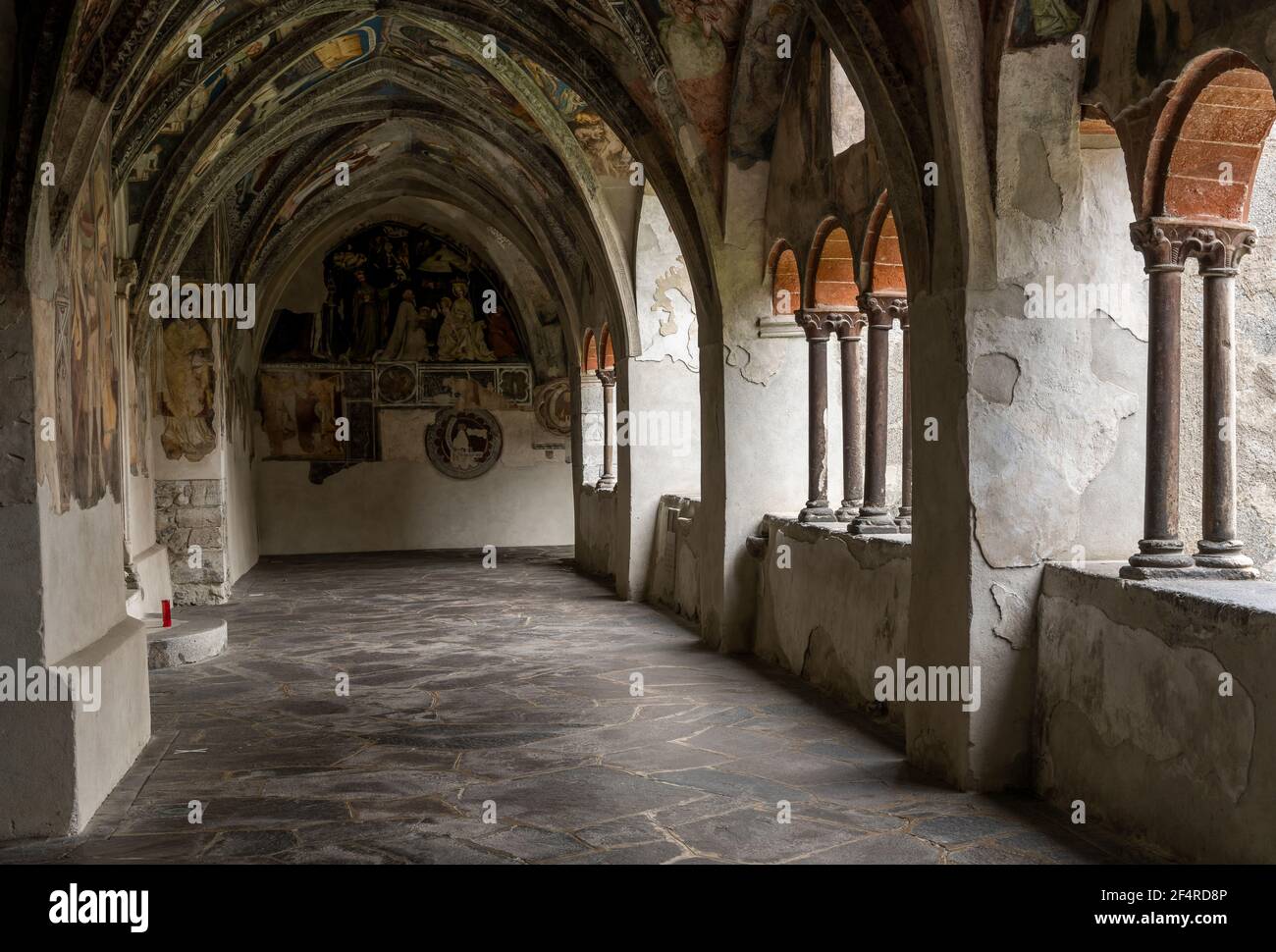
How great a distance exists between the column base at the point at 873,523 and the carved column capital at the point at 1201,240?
2.81m

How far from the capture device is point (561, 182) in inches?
517

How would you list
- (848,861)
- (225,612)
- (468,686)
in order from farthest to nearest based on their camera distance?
(225,612), (468,686), (848,861)

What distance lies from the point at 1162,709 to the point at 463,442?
52.2ft

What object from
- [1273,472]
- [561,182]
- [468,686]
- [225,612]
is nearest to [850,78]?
[1273,472]

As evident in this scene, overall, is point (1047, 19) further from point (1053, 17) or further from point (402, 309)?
point (402, 309)

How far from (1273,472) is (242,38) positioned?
8.44 metres

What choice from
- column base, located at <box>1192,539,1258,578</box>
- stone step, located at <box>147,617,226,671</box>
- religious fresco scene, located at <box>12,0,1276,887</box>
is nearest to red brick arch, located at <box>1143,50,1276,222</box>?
religious fresco scene, located at <box>12,0,1276,887</box>

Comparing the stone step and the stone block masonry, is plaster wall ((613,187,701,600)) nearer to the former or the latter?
the stone block masonry

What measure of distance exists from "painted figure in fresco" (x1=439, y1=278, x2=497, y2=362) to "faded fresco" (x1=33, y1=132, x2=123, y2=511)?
41.3 feet

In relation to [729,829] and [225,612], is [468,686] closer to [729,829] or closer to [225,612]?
[729,829]

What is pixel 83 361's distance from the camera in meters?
5.82

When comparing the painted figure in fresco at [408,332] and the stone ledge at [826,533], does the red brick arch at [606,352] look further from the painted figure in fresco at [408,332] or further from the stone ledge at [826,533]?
the stone ledge at [826,533]

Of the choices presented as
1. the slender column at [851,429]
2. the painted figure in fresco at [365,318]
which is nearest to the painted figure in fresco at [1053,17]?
the slender column at [851,429]

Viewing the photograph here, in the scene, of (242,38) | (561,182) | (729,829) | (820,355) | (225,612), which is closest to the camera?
(729,829)
